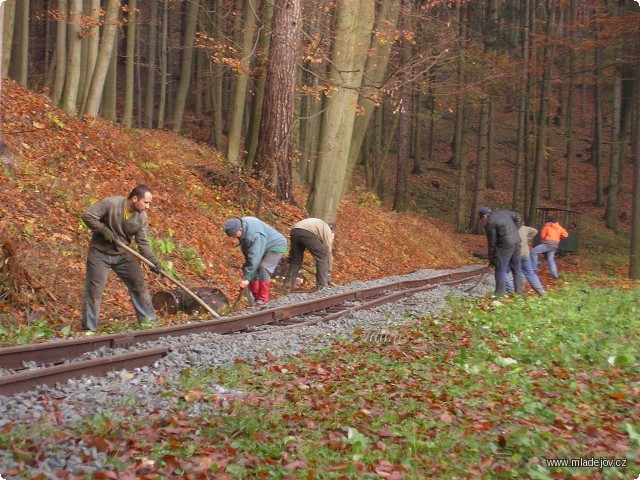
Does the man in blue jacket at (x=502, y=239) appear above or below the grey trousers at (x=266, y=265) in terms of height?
above

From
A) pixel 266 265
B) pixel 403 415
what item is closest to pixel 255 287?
pixel 266 265

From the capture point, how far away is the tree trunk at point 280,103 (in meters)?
18.6

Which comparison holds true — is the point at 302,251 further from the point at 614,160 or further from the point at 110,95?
the point at 614,160

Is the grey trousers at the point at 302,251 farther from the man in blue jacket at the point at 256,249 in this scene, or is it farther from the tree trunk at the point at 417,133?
the tree trunk at the point at 417,133

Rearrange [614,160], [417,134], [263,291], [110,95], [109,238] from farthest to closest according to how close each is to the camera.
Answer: [417,134] < [614,160] < [110,95] < [263,291] < [109,238]

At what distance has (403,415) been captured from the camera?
5.83 m

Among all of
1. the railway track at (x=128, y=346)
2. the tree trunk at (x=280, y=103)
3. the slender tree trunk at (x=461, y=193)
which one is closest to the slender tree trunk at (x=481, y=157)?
the slender tree trunk at (x=461, y=193)

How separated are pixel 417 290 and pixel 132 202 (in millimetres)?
7830

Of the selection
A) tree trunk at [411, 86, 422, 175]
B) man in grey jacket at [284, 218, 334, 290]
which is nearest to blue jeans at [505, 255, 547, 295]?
man in grey jacket at [284, 218, 334, 290]

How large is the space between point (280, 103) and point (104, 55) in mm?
4758

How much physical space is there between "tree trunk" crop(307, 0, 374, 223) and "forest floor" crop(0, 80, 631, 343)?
82 cm

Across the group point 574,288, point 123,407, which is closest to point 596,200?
point 574,288

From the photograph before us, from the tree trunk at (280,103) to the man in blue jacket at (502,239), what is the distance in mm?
6955

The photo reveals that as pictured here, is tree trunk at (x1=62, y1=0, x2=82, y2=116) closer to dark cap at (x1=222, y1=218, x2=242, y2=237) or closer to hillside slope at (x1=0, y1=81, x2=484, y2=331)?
hillside slope at (x1=0, y1=81, x2=484, y2=331)
